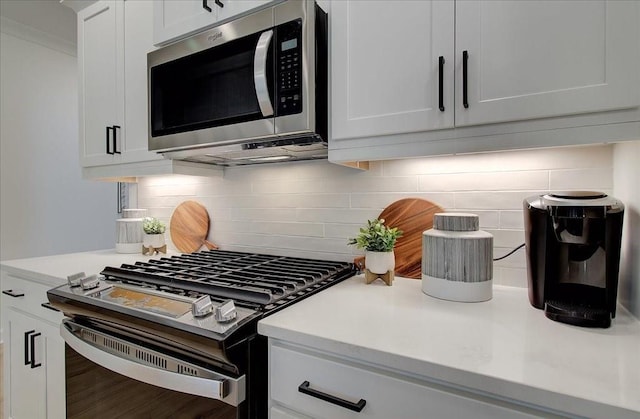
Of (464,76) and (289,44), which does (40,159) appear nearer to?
(289,44)

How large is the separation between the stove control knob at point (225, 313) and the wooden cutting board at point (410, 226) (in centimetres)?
71

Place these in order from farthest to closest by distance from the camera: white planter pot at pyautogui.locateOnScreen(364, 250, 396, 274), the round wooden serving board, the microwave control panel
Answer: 1. the round wooden serving board
2. white planter pot at pyautogui.locateOnScreen(364, 250, 396, 274)
3. the microwave control panel

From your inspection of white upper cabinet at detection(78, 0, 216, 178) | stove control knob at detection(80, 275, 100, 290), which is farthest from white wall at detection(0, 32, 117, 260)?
stove control knob at detection(80, 275, 100, 290)

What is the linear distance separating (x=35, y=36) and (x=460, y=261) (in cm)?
392

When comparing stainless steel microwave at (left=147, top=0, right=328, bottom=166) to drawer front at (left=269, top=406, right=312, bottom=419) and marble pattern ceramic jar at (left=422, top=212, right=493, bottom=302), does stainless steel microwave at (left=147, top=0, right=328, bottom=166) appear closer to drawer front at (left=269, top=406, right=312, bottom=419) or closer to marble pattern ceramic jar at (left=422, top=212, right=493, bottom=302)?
marble pattern ceramic jar at (left=422, top=212, right=493, bottom=302)

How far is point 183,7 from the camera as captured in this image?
1.36 metres

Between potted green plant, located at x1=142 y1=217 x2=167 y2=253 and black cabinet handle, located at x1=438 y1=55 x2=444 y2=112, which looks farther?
potted green plant, located at x1=142 y1=217 x2=167 y2=253

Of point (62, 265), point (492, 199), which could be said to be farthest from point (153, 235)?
point (492, 199)

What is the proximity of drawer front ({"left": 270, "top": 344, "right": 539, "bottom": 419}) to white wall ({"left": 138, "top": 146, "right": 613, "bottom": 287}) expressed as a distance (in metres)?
0.66

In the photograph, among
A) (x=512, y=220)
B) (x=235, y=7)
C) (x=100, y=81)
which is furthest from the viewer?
(x=100, y=81)

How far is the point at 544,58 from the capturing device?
802 millimetres

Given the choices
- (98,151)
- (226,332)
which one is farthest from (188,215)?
(226,332)

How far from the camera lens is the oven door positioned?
80 centimetres

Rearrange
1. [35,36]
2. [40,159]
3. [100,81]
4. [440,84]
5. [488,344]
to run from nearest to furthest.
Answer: [488,344] < [440,84] < [100,81] < [35,36] < [40,159]
